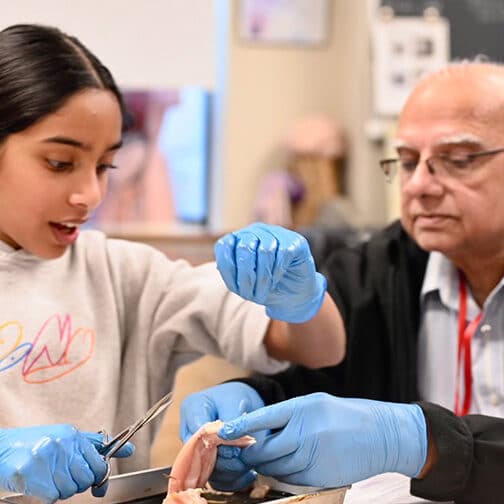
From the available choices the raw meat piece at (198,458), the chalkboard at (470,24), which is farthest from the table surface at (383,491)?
the chalkboard at (470,24)

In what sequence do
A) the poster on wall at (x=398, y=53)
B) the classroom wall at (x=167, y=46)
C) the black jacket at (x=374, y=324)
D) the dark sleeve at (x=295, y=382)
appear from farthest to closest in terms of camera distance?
the poster on wall at (x=398, y=53) → the classroom wall at (x=167, y=46) → the black jacket at (x=374, y=324) → the dark sleeve at (x=295, y=382)

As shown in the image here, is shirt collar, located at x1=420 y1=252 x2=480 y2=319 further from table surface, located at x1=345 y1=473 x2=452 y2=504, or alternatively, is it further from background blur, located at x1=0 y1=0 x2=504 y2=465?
background blur, located at x1=0 y1=0 x2=504 y2=465

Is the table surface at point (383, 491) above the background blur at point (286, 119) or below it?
below

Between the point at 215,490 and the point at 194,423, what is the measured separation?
0.42 feet

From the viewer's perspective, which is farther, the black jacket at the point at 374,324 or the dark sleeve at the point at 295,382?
the black jacket at the point at 374,324

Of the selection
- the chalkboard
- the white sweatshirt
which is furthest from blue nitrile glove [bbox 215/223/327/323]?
the chalkboard

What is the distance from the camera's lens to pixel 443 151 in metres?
1.54

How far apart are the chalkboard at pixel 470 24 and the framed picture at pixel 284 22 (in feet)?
1.41

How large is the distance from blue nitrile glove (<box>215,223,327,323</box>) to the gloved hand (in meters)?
0.28

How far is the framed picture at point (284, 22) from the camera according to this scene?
3.80 meters

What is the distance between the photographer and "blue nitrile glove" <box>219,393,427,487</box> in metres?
1.08

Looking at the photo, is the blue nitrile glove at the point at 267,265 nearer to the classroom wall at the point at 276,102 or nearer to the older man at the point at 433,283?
the older man at the point at 433,283

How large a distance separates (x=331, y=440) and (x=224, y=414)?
0.22 m

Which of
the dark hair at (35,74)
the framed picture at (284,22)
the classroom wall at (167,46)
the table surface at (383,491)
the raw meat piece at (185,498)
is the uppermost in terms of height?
the framed picture at (284,22)
